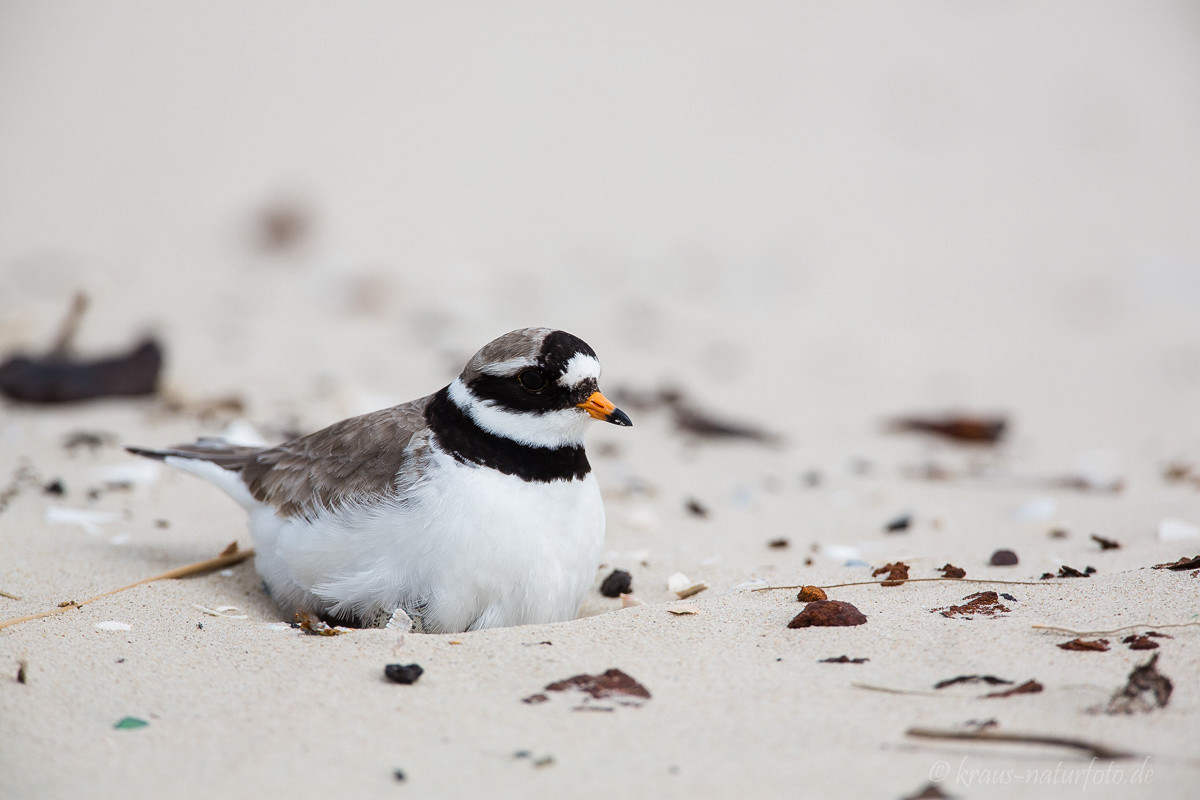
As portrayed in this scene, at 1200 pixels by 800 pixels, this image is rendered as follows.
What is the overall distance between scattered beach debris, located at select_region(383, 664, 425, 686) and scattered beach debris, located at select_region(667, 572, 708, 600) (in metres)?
1.35

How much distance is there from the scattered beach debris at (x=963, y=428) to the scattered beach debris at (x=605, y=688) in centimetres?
457

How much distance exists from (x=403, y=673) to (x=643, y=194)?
8.51m

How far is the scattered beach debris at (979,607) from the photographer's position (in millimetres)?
3420

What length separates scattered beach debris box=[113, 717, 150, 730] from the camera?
284cm

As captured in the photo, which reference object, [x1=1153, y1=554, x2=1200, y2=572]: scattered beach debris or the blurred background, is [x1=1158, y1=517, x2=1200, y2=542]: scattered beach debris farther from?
the blurred background

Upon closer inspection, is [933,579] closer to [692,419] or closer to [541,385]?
[541,385]

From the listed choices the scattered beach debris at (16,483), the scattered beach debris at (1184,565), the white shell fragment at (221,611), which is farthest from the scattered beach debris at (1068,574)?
the scattered beach debris at (16,483)

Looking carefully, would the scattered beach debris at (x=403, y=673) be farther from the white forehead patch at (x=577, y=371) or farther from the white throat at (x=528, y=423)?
the white forehead patch at (x=577, y=371)

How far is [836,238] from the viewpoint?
34.6ft

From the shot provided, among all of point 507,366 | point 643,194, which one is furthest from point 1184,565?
point 643,194

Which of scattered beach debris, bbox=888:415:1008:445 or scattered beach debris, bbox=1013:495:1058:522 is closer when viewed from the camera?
scattered beach debris, bbox=1013:495:1058:522

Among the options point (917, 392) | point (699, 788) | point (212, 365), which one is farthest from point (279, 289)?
point (699, 788)

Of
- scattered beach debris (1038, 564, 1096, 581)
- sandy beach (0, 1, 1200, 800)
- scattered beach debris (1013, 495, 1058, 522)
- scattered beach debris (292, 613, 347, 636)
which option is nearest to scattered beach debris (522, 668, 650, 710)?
sandy beach (0, 1, 1200, 800)

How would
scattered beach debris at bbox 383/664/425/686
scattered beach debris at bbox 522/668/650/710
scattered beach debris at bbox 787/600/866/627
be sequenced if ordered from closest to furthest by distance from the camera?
scattered beach debris at bbox 522/668/650/710 → scattered beach debris at bbox 383/664/425/686 → scattered beach debris at bbox 787/600/866/627
